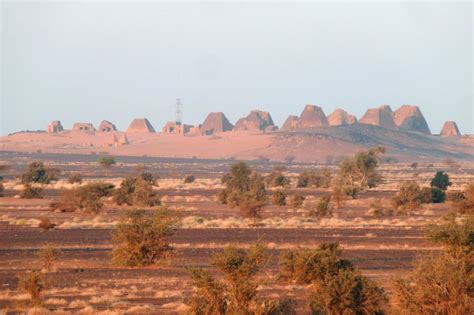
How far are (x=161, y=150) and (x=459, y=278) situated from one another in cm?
17514

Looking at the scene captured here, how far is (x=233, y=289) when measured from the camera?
14.6 meters

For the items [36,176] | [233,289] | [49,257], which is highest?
[233,289]

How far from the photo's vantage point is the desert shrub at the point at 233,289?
14117 millimetres

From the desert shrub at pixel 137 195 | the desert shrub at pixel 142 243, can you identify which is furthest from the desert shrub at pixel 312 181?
the desert shrub at pixel 142 243

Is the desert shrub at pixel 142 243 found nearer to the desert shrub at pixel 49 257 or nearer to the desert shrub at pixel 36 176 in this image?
the desert shrub at pixel 49 257

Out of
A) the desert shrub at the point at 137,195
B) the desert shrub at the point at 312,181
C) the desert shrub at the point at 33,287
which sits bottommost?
the desert shrub at the point at 312,181

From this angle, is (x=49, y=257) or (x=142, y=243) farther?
(x=142, y=243)

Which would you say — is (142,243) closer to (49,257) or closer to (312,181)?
(49,257)

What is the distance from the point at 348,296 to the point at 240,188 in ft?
155

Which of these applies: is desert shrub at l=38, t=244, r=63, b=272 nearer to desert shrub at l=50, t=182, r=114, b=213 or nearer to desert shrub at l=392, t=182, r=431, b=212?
desert shrub at l=50, t=182, r=114, b=213

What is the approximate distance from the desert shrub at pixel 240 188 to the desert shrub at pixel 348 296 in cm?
3073

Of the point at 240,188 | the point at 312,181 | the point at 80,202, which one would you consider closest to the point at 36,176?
the point at 312,181

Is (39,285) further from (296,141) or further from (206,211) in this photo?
(296,141)

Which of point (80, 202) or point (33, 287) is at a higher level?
point (33, 287)
